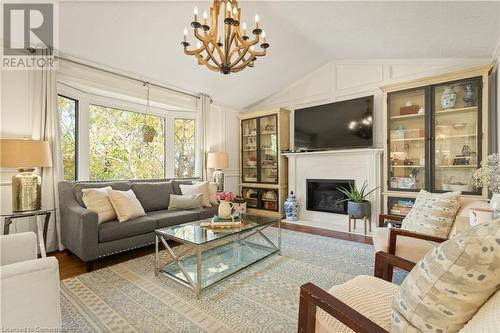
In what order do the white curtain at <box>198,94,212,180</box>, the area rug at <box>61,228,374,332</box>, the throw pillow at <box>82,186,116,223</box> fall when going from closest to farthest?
the area rug at <box>61,228,374,332</box> → the throw pillow at <box>82,186,116,223</box> → the white curtain at <box>198,94,212,180</box>

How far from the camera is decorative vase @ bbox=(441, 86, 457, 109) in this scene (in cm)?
319

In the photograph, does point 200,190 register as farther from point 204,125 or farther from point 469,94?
point 469,94

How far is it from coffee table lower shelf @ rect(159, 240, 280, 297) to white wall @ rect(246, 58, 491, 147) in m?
2.72

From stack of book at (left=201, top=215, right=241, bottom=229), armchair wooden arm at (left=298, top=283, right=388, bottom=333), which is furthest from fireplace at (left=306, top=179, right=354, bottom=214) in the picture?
armchair wooden arm at (left=298, top=283, right=388, bottom=333)

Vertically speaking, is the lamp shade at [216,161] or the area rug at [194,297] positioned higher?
the lamp shade at [216,161]

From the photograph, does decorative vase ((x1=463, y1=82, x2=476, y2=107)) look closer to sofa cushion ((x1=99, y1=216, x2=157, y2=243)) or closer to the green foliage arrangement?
the green foliage arrangement

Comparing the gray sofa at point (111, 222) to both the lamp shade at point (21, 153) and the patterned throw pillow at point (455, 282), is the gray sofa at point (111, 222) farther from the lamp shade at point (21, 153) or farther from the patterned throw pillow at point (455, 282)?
the patterned throw pillow at point (455, 282)

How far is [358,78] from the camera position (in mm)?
4180

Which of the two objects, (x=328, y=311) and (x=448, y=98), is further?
(x=448, y=98)

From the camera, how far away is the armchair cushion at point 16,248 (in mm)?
1460

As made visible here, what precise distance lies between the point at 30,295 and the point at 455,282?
1.57 meters

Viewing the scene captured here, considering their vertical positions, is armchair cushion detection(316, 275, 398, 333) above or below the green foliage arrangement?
below

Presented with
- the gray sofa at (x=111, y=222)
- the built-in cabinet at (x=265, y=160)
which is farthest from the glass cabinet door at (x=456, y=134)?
the gray sofa at (x=111, y=222)


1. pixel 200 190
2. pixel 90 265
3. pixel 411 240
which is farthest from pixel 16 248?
pixel 411 240
